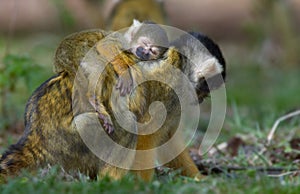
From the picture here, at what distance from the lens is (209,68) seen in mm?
5441

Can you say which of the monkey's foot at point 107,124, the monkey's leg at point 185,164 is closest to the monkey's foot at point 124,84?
the monkey's foot at point 107,124

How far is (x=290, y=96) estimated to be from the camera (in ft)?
34.5

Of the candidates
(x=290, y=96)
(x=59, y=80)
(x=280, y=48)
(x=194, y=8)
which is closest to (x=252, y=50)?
(x=280, y=48)

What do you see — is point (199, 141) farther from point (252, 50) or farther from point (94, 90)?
point (252, 50)

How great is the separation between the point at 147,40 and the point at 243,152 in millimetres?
1414

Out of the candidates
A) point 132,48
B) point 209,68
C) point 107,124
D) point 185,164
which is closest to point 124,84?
point 107,124

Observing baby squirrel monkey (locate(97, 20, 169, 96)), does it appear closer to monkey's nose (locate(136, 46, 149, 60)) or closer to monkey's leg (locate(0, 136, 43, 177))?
monkey's nose (locate(136, 46, 149, 60))

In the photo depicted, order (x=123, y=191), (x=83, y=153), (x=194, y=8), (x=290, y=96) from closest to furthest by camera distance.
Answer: (x=123, y=191), (x=83, y=153), (x=290, y=96), (x=194, y=8)

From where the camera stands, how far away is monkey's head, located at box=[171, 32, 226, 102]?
18.0 ft

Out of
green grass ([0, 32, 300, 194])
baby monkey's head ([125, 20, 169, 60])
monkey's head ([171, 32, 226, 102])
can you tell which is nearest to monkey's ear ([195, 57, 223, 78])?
monkey's head ([171, 32, 226, 102])

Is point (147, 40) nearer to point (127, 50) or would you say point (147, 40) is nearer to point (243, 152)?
point (127, 50)

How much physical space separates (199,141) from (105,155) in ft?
7.92

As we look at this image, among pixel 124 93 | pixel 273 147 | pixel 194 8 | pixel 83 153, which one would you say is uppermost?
pixel 194 8

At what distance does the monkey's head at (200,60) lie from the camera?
5.48 meters
